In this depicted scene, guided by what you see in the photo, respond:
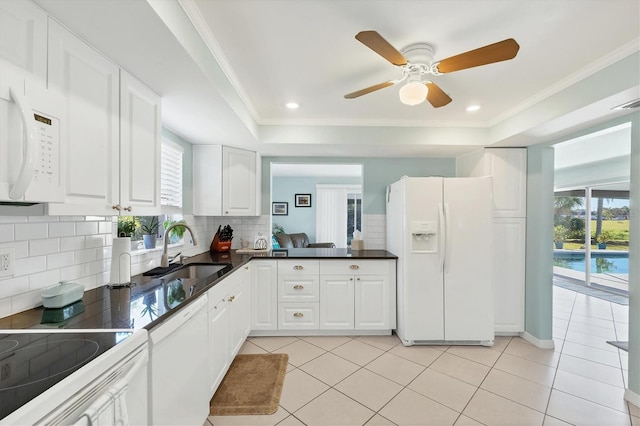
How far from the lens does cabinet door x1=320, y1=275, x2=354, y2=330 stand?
3.15m

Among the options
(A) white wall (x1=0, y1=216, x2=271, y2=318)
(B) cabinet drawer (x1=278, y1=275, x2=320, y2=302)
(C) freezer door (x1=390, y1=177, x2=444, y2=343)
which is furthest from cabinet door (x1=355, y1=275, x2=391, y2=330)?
(A) white wall (x1=0, y1=216, x2=271, y2=318)

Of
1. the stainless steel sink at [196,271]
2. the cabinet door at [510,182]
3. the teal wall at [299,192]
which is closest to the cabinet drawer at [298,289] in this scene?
the stainless steel sink at [196,271]

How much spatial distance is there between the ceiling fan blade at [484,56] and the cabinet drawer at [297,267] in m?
2.20

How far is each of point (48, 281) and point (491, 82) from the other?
3218 millimetres

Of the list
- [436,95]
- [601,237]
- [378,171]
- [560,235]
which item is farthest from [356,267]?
[560,235]

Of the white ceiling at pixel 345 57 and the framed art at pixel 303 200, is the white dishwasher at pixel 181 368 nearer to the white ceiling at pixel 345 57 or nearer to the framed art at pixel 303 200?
the white ceiling at pixel 345 57

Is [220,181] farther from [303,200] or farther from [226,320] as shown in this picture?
[303,200]

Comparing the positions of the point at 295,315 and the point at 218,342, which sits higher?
the point at 218,342

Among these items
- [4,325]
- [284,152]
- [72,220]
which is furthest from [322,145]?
[4,325]

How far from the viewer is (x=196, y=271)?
97.2 inches

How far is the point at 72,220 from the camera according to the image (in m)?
1.61

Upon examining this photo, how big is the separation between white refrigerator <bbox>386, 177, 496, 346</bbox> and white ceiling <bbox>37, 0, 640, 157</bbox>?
774 millimetres

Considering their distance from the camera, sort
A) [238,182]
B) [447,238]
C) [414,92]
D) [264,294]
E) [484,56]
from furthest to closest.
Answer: [238,182], [264,294], [447,238], [414,92], [484,56]

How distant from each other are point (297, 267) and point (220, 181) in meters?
1.31
